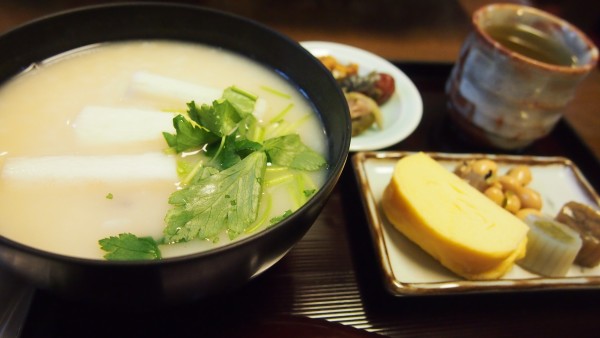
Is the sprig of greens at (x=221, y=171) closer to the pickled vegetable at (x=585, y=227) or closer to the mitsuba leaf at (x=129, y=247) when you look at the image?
the mitsuba leaf at (x=129, y=247)

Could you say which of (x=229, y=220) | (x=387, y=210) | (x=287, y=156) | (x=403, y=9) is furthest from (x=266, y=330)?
(x=403, y=9)

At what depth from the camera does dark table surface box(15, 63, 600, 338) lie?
1.00 m

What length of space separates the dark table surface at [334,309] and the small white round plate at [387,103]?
280 mm

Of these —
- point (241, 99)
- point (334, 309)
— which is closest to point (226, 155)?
point (241, 99)

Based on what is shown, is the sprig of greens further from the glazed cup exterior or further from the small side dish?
the glazed cup exterior

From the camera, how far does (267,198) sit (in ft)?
3.42

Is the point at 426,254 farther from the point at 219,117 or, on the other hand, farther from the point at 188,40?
the point at 188,40

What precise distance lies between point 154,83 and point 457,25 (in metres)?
1.97

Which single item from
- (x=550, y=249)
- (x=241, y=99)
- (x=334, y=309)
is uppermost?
(x=241, y=99)

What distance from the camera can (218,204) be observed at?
95cm

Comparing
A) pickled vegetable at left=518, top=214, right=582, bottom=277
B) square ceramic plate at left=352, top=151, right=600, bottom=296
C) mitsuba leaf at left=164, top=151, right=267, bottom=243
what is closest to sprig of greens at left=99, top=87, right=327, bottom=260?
mitsuba leaf at left=164, top=151, right=267, bottom=243

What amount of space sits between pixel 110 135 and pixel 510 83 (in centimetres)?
132

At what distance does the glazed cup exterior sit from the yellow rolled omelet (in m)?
0.45

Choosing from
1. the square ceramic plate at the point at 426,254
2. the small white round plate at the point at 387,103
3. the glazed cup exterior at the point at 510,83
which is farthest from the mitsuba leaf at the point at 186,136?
the glazed cup exterior at the point at 510,83
